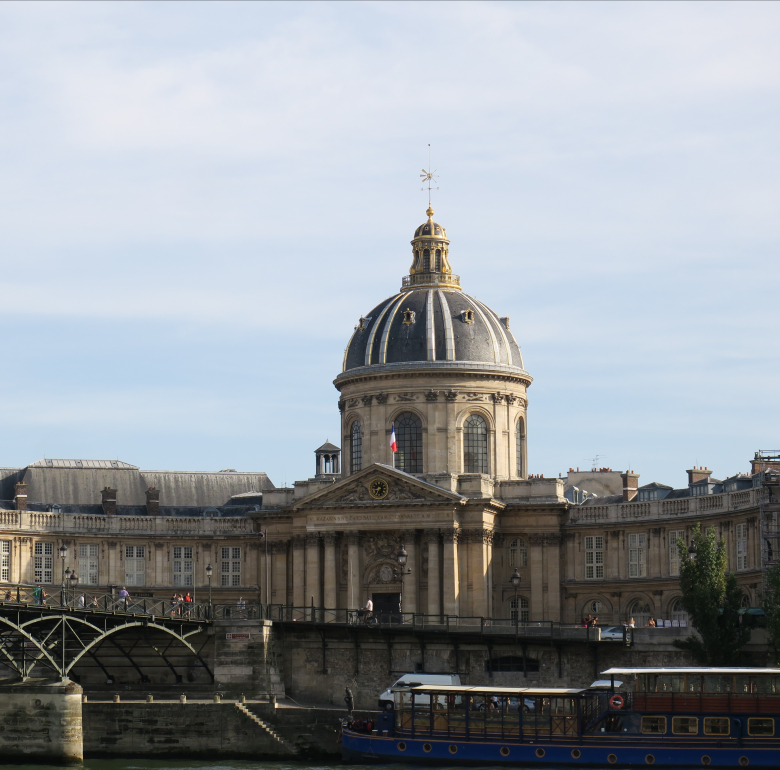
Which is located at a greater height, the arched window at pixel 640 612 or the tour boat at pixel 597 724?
the arched window at pixel 640 612

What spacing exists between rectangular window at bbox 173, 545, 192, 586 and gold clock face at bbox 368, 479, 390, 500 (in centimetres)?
1577

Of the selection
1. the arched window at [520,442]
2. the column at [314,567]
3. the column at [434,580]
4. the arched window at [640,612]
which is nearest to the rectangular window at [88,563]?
the column at [314,567]

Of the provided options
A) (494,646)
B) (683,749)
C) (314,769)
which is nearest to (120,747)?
(314,769)

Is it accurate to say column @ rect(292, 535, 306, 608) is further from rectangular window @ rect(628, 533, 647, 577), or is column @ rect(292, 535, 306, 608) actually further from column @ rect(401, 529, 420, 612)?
rectangular window @ rect(628, 533, 647, 577)

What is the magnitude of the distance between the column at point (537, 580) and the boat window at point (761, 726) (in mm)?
39306

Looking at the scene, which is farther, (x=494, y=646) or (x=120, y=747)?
(x=494, y=646)

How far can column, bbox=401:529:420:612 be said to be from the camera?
120562mm

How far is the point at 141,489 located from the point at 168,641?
33.7 meters

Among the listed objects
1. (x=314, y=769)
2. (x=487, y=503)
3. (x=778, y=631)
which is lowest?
(x=314, y=769)

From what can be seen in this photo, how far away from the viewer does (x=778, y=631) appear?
9588cm

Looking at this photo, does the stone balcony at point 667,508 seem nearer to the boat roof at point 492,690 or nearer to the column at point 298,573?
the column at point 298,573

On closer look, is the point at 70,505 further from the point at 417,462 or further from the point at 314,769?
the point at 314,769

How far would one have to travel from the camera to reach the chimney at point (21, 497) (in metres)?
130

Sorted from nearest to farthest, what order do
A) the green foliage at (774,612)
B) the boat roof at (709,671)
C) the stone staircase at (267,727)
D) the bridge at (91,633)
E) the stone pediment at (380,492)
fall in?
the boat roof at (709,671), the bridge at (91,633), the stone staircase at (267,727), the green foliage at (774,612), the stone pediment at (380,492)
